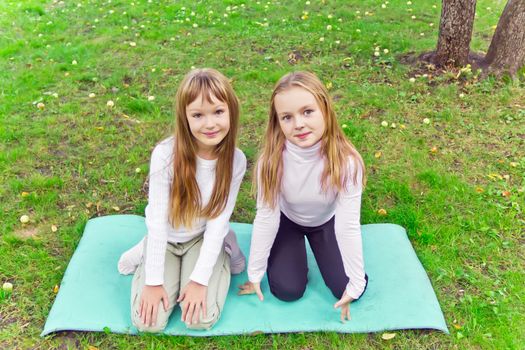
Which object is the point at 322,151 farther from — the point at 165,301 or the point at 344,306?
the point at 165,301

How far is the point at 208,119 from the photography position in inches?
102

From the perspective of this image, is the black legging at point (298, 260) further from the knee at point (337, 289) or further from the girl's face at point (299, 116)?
the girl's face at point (299, 116)

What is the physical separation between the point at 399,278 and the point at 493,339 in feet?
2.16

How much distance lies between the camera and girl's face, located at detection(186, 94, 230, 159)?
8.49 ft

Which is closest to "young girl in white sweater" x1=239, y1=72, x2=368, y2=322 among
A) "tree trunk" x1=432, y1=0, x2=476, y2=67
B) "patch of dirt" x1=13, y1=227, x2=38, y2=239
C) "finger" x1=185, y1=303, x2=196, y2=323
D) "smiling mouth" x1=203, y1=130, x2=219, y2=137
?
"smiling mouth" x1=203, y1=130, x2=219, y2=137

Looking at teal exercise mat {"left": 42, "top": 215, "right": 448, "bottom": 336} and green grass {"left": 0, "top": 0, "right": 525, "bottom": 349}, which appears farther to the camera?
green grass {"left": 0, "top": 0, "right": 525, "bottom": 349}

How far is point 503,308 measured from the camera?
118 inches

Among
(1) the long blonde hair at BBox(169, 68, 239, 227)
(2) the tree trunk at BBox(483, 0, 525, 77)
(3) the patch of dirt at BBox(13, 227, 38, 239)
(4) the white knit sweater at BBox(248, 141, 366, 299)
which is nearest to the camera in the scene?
(1) the long blonde hair at BBox(169, 68, 239, 227)

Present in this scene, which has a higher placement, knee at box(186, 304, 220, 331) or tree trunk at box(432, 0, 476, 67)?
tree trunk at box(432, 0, 476, 67)

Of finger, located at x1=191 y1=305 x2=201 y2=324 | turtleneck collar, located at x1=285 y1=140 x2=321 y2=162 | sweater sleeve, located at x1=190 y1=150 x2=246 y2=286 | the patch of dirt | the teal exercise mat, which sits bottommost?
the teal exercise mat

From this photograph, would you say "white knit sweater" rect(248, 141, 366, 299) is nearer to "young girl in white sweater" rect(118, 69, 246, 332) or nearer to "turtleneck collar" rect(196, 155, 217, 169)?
"young girl in white sweater" rect(118, 69, 246, 332)

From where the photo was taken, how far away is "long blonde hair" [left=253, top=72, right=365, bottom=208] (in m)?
2.51

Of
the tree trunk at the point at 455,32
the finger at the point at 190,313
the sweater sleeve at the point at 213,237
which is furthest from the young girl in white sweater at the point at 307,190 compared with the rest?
the tree trunk at the point at 455,32

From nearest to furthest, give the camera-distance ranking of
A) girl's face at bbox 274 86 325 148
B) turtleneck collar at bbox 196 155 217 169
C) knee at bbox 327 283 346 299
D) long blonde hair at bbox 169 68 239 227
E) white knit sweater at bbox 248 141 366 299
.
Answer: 1. girl's face at bbox 274 86 325 148
2. long blonde hair at bbox 169 68 239 227
3. white knit sweater at bbox 248 141 366 299
4. turtleneck collar at bbox 196 155 217 169
5. knee at bbox 327 283 346 299
